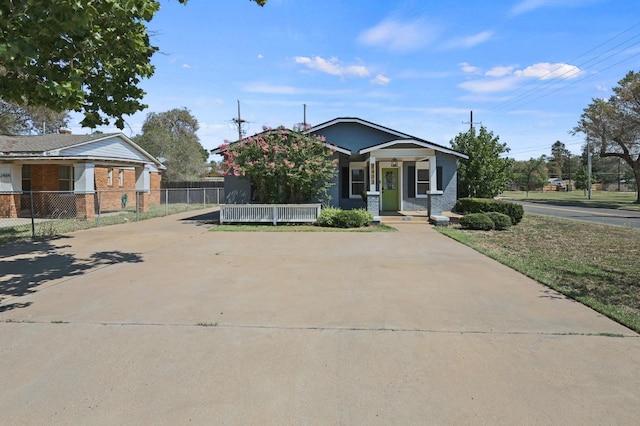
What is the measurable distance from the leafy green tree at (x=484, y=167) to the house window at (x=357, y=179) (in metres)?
5.85

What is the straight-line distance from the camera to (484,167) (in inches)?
795

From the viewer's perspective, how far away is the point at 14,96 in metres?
6.66

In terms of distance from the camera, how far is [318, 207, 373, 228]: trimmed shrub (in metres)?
14.1

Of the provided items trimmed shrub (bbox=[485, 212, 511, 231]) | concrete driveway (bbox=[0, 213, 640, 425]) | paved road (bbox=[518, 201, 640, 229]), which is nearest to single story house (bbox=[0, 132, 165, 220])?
concrete driveway (bbox=[0, 213, 640, 425])

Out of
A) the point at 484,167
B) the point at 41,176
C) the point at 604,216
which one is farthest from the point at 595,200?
the point at 41,176

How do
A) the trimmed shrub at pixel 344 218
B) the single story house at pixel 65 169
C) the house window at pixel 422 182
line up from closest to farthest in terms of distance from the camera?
the trimmed shrub at pixel 344 218, the single story house at pixel 65 169, the house window at pixel 422 182

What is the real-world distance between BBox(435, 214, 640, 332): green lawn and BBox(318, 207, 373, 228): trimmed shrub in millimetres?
2642

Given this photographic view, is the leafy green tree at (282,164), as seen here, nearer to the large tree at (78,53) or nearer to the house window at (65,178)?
the large tree at (78,53)

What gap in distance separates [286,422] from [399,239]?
9156mm

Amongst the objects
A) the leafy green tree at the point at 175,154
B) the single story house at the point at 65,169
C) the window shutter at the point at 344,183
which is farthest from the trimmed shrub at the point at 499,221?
the leafy green tree at the point at 175,154

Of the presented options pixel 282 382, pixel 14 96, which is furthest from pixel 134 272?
pixel 282 382

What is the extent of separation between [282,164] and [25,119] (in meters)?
34.8

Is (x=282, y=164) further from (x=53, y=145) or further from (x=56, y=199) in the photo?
(x=56, y=199)

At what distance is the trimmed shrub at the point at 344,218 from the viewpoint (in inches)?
557
